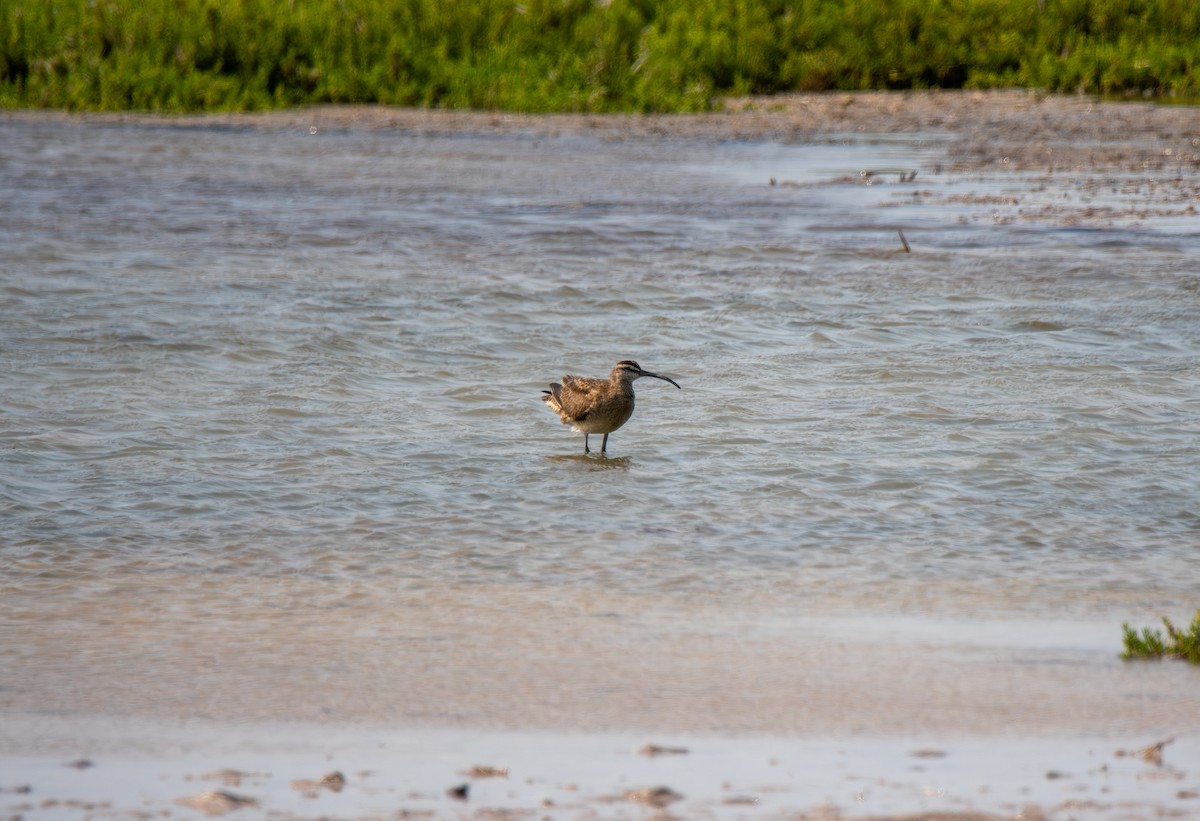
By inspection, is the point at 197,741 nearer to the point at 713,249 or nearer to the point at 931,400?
the point at 931,400

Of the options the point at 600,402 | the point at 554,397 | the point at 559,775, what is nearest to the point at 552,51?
the point at 554,397

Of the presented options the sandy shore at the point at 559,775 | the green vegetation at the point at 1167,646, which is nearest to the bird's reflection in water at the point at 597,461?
the green vegetation at the point at 1167,646

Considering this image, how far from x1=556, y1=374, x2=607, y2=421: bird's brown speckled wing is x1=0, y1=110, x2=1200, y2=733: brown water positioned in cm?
26

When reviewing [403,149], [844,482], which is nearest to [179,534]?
[844,482]

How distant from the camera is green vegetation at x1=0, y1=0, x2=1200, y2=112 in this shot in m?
26.8

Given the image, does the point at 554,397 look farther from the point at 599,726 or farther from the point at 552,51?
the point at 552,51

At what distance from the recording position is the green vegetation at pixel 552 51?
2681 centimetres

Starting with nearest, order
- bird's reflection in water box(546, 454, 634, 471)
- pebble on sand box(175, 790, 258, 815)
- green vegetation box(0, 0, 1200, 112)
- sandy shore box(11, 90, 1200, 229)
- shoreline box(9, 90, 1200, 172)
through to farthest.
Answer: pebble on sand box(175, 790, 258, 815), bird's reflection in water box(546, 454, 634, 471), sandy shore box(11, 90, 1200, 229), shoreline box(9, 90, 1200, 172), green vegetation box(0, 0, 1200, 112)

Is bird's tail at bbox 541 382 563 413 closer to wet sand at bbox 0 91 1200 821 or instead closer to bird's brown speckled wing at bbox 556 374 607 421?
bird's brown speckled wing at bbox 556 374 607 421

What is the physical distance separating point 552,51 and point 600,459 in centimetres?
2001

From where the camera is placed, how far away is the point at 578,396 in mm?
9945

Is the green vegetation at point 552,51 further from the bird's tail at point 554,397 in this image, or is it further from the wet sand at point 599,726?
the wet sand at point 599,726

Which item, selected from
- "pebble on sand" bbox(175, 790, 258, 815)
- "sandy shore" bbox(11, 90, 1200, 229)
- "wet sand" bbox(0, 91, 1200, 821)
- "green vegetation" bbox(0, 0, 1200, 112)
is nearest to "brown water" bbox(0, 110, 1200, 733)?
"wet sand" bbox(0, 91, 1200, 821)

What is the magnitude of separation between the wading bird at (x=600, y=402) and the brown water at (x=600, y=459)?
22 cm
